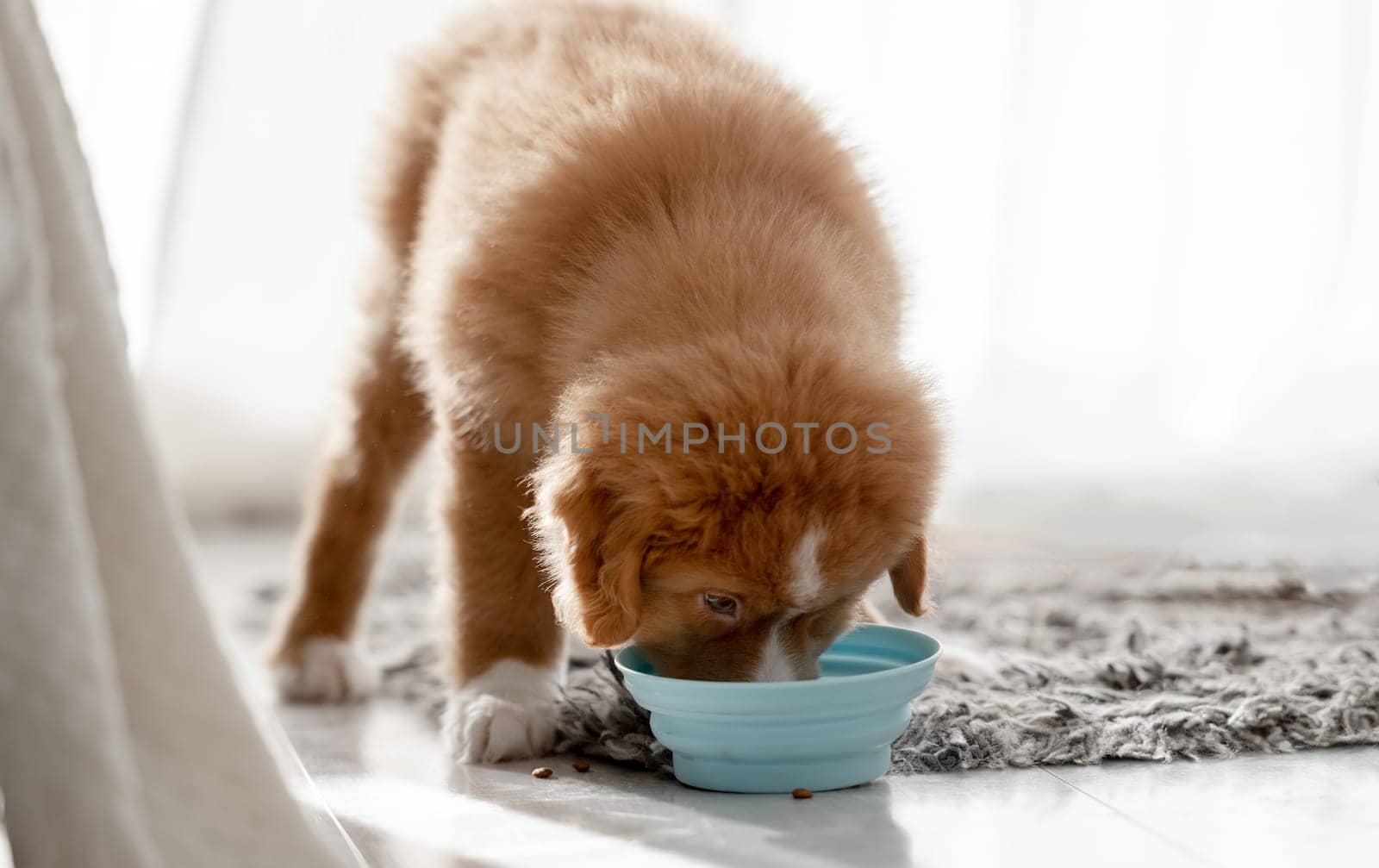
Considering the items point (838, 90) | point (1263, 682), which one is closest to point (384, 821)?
point (1263, 682)

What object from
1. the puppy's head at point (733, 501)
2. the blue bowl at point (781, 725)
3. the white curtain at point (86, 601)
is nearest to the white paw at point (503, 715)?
the blue bowl at point (781, 725)

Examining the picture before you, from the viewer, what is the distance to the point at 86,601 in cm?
117

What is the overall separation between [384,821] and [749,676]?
0.55m

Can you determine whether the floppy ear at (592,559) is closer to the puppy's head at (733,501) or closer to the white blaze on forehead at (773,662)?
the puppy's head at (733,501)

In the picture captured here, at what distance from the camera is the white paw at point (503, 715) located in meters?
2.29

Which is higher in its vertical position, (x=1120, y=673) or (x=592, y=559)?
(x=592, y=559)

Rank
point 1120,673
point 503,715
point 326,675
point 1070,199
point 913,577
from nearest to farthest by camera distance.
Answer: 1. point 913,577
2. point 503,715
3. point 1120,673
4. point 326,675
5. point 1070,199

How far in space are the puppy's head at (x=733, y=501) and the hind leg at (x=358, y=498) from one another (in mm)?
1041

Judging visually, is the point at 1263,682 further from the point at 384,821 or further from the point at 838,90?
the point at 838,90

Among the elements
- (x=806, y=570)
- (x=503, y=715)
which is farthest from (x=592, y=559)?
(x=503, y=715)

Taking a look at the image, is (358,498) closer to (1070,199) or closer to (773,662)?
(773,662)

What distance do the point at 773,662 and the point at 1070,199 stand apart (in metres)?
2.94

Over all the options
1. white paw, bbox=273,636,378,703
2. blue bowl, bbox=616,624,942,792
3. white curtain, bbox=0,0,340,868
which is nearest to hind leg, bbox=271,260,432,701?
white paw, bbox=273,636,378,703

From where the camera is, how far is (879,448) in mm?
1904
